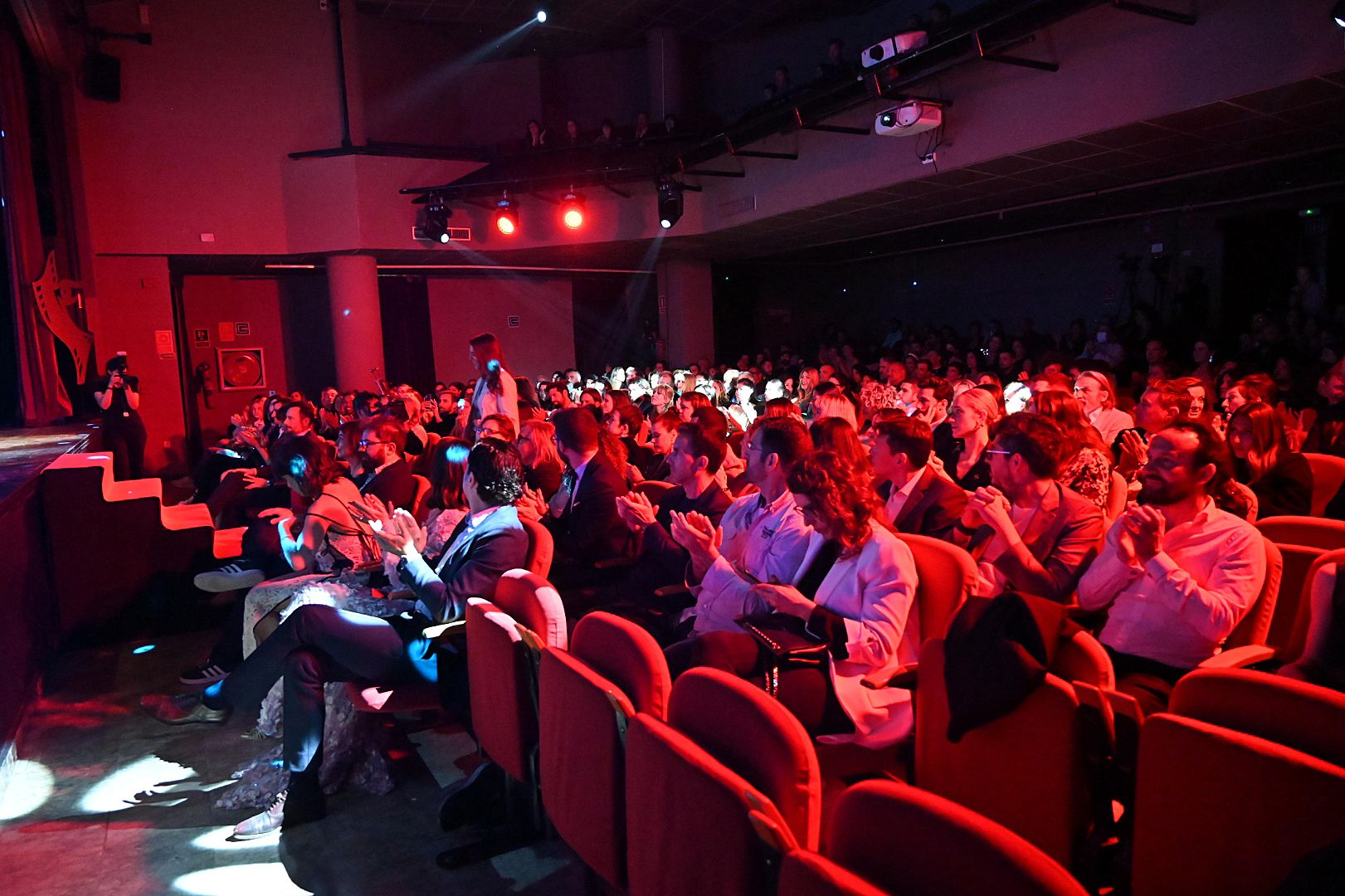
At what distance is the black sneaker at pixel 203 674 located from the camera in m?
3.36

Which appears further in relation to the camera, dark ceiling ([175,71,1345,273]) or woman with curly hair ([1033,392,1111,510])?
dark ceiling ([175,71,1345,273])

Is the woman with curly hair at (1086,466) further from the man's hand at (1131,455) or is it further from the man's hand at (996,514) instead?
the man's hand at (1131,455)

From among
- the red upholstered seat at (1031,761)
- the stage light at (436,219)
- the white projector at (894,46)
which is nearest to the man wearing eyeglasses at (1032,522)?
the red upholstered seat at (1031,761)

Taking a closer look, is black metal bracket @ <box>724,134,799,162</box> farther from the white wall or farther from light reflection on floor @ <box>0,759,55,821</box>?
light reflection on floor @ <box>0,759,55,821</box>

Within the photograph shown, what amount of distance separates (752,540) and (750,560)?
7 centimetres

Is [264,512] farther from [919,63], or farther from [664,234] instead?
[664,234]

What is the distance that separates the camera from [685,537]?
271cm

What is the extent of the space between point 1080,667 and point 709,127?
31.0 feet

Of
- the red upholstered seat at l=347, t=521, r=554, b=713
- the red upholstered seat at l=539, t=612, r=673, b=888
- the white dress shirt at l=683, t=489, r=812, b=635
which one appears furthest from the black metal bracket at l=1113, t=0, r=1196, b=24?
the red upholstered seat at l=539, t=612, r=673, b=888

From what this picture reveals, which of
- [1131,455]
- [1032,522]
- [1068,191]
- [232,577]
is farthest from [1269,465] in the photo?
[1068,191]

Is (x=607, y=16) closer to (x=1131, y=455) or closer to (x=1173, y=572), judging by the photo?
(x=1131, y=455)

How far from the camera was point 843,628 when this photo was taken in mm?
2254

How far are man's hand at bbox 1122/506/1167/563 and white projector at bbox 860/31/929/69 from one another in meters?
5.02

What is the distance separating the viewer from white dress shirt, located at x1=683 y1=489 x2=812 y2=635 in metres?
2.66
